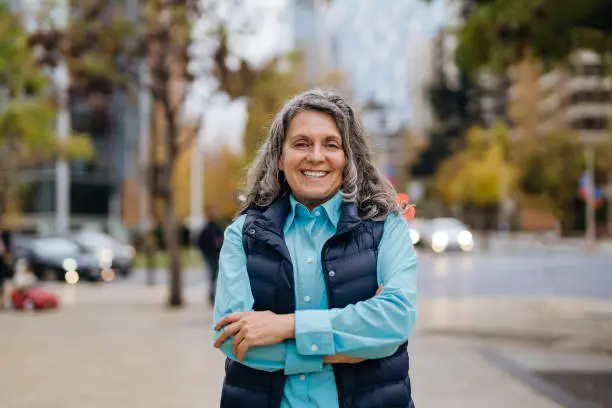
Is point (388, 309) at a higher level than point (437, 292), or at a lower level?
higher

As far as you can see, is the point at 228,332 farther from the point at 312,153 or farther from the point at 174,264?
the point at 174,264

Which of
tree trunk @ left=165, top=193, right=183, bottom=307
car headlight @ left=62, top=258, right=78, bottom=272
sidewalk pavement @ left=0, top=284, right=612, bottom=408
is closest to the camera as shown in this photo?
sidewalk pavement @ left=0, top=284, right=612, bottom=408

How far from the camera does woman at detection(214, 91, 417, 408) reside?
2826 mm

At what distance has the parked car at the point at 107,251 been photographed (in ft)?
101

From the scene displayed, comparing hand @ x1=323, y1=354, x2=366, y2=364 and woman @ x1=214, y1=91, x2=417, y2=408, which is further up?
woman @ x1=214, y1=91, x2=417, y2=408

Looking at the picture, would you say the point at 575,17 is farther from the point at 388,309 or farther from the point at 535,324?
the point at 388,309

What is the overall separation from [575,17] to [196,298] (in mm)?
12237

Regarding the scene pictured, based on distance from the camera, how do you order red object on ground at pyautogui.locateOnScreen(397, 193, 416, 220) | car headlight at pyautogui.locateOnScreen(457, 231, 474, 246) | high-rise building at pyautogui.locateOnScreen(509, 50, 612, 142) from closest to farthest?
red object on ground at pyautogui.locateOnScreen(397, 193, 416, 220)
car headlight at pyautogui.locateOnScreen(457, 231, 474, 246)
high-rise building at pyautogui.locateOnScreen(509, 50, 612, 142)

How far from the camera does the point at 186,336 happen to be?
13906 mm

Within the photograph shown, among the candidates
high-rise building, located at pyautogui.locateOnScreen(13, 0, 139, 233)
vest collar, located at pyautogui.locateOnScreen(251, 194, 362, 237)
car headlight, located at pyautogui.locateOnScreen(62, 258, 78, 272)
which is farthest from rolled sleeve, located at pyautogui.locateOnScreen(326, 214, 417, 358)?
high-rise building, located at pyautogui.locateOnScreen(13, 0, 139, 233)

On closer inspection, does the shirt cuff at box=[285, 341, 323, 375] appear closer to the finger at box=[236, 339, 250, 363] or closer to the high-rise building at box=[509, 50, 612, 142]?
the finger at box=[236, 339, 250, 363]

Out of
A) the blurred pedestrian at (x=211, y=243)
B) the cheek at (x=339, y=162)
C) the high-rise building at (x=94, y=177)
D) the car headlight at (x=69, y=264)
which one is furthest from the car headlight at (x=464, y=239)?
the cheek at (x=339, y=162)

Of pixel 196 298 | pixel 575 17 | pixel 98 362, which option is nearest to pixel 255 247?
pixel 98 362

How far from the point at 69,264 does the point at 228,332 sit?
27689 mm
